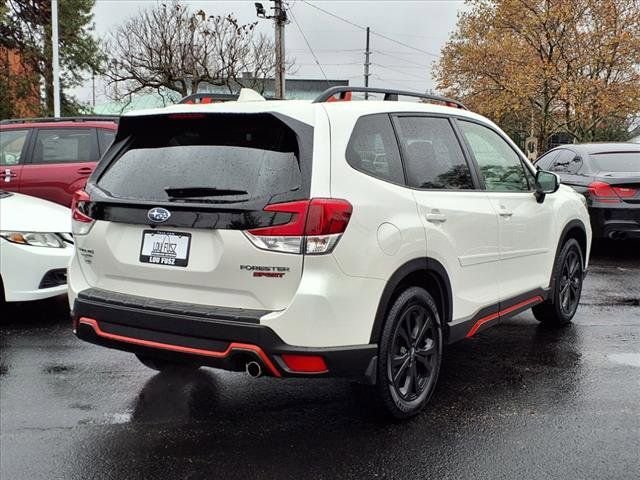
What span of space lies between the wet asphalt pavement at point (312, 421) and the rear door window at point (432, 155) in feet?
4.34

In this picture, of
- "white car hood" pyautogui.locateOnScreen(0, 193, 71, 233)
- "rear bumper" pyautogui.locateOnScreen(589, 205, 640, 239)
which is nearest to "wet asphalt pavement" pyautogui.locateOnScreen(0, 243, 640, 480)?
"white car hood" pyautogui.locateOnScreen(0, 193, 71, 233)

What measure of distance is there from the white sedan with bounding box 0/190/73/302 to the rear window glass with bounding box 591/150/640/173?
7.18 metres

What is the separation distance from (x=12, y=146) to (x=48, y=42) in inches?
653

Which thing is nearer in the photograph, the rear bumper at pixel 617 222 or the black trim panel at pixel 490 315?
the black trim panel at pixel 490 315

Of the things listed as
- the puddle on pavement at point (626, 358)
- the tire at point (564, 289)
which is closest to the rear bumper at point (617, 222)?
the tire at point (564, 289)

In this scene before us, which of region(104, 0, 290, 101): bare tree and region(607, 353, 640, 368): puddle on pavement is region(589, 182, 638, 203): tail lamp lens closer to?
region(607, 353, 640, 368): puddle on pavement

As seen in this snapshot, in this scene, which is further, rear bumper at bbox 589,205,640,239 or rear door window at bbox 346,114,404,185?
rear bumper at bbox 589,205,640,239

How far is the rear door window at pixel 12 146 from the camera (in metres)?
8.97

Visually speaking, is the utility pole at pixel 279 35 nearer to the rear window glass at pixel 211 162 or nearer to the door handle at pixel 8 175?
the door handle at pixel 8 175

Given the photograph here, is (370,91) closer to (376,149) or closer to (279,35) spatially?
(376,149)

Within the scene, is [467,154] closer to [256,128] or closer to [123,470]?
[256,128]

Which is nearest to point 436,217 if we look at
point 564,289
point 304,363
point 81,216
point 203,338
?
point 304,363

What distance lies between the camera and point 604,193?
339 inches

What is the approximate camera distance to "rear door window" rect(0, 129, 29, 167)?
897 centimetres
